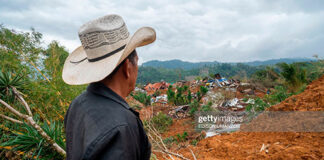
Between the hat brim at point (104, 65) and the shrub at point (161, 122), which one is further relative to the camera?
the shrub at point (161, 122)

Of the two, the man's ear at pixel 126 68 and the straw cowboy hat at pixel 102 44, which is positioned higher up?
the straw cowboy hat at pixel 102 44

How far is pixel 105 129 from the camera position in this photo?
0.75 metres

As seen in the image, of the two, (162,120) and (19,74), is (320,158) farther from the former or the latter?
(162,120)

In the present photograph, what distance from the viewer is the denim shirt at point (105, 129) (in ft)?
2.41

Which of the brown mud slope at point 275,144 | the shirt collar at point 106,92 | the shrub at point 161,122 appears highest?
the shirt collar at point 106,92

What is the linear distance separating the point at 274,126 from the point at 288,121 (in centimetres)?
32

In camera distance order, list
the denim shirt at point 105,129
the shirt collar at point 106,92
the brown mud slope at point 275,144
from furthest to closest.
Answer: the brown mud slope at point 275,144 → the shirt collar at point 106,92 → the denim shirt at point 105,129

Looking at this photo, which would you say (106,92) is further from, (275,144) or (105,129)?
(275,144)

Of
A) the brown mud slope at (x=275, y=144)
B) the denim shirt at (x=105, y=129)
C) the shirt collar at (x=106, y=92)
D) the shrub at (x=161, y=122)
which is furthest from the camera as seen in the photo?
the shrub at (x=161, y=122)

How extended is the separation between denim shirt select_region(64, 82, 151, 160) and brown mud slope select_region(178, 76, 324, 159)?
2.92m

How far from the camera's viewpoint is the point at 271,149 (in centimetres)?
319

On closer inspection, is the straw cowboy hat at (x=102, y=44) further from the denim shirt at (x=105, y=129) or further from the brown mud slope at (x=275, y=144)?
the brown mud slope at (x=275, y=144)

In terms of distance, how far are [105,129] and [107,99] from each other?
19cm

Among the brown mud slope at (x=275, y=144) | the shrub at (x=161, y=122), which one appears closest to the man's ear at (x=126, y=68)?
the brown mud slope at (x=275, y=144)
